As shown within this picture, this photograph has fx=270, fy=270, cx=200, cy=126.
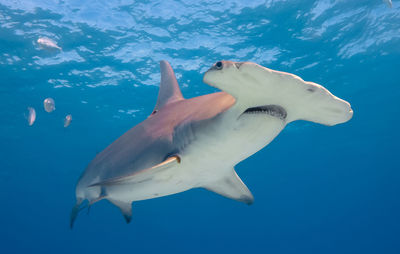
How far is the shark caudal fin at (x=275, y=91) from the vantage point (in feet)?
5.73

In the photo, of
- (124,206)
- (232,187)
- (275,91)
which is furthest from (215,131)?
(124,206)

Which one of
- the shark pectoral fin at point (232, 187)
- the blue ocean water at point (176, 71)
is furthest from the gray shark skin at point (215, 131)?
the blue ocean water at point (176, 71)

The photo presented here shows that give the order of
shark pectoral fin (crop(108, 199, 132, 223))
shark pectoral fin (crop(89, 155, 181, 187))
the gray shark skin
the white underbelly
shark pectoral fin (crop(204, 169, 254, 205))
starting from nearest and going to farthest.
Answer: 1. the gray shark skin
2. the white underbelly
3. shark pectoral fin (crop(89, 155, 181, 187))
4. shark pectoral fin (crop(204, 169, 254, 205))
5. shark pectoral fin (crop(108, 199, 132, 223))

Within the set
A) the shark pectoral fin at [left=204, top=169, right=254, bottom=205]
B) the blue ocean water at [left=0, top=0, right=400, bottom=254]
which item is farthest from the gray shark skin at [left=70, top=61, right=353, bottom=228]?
the blue ocean water at [left=0, top=0, right=400, bottom=254]

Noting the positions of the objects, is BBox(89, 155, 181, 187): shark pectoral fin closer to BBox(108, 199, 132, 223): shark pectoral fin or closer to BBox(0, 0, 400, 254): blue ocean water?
BBox(108, 199, 132, 223): shark pectoral fin

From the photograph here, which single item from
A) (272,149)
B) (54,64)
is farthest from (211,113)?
(272,149)

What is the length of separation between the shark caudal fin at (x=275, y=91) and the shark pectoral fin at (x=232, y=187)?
1.57 metres

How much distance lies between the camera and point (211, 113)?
242cm

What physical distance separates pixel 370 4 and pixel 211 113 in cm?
1359

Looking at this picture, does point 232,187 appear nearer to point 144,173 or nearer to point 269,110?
point 144,173

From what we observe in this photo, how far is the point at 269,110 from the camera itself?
2180 millimetres

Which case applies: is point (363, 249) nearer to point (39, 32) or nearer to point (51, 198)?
point (51, 198)

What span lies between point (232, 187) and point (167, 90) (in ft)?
5.62

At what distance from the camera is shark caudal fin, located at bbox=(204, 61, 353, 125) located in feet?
5.73
